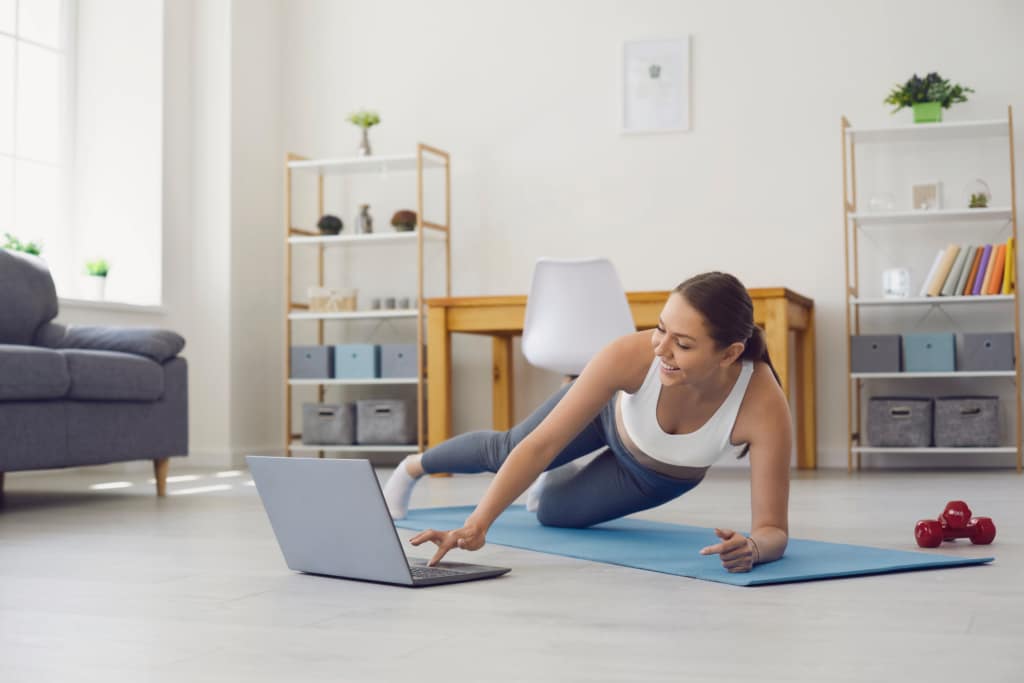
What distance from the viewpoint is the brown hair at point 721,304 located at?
206 centimetres

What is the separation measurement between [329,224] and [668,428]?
12.0 ft

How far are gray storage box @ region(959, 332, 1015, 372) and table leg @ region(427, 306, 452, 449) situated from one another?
2.05m

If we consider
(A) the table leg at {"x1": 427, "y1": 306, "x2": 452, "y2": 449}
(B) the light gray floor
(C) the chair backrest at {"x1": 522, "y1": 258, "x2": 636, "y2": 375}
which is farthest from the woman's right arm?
(A) the table leg at {"x1": 427, "y1": 306, "x2": 452, "y2": 449}

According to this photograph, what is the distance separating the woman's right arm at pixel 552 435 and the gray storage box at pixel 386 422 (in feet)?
10.9

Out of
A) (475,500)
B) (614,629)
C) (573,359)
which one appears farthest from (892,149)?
(614,629)

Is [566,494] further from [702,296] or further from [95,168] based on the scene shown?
[95,168]

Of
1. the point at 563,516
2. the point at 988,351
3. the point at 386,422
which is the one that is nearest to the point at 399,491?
the point at 563,516

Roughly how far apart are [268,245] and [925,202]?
2997mm

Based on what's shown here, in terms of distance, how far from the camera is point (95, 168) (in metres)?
5.71

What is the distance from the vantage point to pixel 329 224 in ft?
18.9

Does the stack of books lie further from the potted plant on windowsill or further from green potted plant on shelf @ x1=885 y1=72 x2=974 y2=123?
the potted plant on windowsill

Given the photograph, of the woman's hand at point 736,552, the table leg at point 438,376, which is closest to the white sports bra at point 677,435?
the woman's hand at point 736,552

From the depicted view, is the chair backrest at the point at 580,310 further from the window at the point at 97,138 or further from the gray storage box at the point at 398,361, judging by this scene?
the window at the point at 97,138

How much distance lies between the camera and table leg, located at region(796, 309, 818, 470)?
5.24 metres
